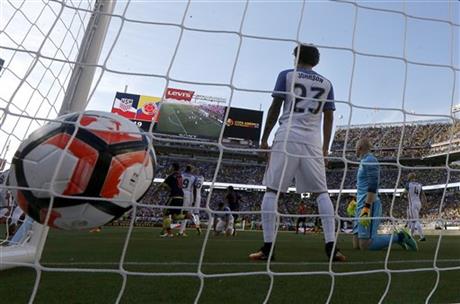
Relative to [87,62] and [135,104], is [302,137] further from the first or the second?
[135,104]

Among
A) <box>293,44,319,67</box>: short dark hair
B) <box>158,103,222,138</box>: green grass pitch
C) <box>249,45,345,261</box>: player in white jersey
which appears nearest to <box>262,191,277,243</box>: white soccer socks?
<box>249,45,345,261</box>: player in white jersey

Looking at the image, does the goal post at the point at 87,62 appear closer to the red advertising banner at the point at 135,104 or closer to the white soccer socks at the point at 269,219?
the white soccer socks at the point at 269,219

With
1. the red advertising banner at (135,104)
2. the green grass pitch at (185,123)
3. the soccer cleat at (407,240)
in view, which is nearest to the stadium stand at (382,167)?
the green grass pitch at (185,123)

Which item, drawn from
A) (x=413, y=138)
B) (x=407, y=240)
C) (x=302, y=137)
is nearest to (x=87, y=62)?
(x=302, y=137)

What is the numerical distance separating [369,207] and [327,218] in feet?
5.57

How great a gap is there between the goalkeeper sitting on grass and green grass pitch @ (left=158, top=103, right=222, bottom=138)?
24.2 metres

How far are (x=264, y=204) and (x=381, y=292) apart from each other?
126cm

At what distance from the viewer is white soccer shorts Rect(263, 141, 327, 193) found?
346 cm

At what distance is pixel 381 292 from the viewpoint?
2465 mm

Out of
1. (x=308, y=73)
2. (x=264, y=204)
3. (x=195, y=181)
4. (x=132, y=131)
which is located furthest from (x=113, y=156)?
(x=195, y=181)

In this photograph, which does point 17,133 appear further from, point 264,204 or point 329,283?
point 329,283

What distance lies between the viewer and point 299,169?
3582mm

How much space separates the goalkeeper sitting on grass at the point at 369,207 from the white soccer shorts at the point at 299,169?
1.54m

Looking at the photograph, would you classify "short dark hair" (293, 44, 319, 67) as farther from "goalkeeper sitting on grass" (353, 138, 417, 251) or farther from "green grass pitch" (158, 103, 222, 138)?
"green grass pitch" (158, 103, 222, 138)
